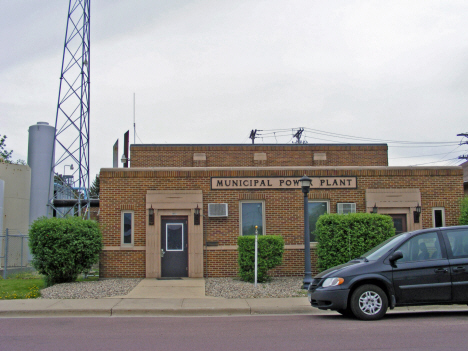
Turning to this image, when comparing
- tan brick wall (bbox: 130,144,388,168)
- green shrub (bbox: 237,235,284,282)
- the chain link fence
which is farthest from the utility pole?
green shrub (bbox: 237,235,284,282)

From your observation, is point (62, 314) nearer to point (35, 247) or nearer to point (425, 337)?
point (35, 247)

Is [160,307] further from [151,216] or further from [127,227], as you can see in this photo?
[127,227]

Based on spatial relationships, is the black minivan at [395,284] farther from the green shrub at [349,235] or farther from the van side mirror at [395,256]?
the green shrub at [349,235]

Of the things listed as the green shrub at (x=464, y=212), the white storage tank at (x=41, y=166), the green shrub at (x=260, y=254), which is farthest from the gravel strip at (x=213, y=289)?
the white storage tank at (x=41, y=166)

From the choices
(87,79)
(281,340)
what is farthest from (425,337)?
(87,79)

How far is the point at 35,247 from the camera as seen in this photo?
1412 cm

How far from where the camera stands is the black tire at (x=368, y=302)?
869 centimetres

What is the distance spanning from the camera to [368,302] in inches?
344

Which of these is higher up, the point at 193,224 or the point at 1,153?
the point at 1,153

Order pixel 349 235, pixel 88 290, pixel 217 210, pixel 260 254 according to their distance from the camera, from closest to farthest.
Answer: pixel 88 290 → pixel 349 235 → pixel 260 254 → pixel 217 210

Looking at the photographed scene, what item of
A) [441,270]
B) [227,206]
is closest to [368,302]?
[441,270]

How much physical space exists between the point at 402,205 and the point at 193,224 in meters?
7.05

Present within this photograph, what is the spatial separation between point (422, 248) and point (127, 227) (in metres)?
9.96

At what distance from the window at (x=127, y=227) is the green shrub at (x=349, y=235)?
6.31 m
